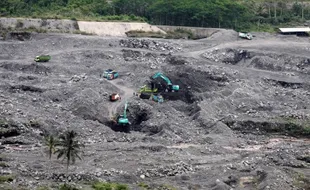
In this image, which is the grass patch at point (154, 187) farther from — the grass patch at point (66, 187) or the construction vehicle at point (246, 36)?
the construction vehicle at point (246, 36)

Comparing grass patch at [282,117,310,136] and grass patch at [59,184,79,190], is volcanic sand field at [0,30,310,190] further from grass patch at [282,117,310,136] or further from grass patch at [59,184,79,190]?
grass patch at [59,184,79,190]

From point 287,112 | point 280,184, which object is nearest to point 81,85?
point 287,112

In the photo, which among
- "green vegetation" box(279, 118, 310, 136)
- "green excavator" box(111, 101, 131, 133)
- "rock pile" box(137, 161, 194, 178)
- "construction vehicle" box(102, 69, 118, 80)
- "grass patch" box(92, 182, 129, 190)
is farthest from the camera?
"construction vehicle" box(102, 69, 118, 80)

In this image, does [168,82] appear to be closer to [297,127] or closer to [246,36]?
[297,127]

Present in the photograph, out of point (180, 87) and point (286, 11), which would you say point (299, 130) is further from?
point (286, 11)

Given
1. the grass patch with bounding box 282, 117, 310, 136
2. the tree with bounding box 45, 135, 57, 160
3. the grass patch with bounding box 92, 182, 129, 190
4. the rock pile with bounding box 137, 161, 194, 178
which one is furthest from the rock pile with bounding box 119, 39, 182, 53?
the grass patch with bounding box 92, 182, 129, 190

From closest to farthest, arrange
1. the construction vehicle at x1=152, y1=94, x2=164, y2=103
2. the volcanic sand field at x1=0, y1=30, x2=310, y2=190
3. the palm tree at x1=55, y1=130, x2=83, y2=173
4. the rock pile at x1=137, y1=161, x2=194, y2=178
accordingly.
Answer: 1. the palm tree at x1=55, y1=130, x2=83, y2=173
2. the rock pile at x1=137, y1=161, x2=194, y2=178
3. the volcanic sand field at x1=0, y1=30, x2=310, y2=190
4. the construction vehicle at x1=152, y1=94, x2=164, y2=103
